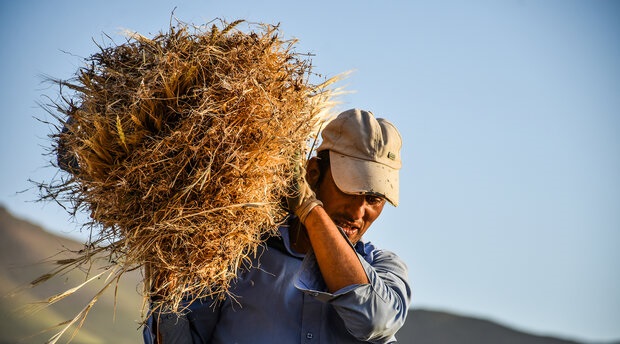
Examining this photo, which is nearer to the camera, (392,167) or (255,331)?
(255,331)

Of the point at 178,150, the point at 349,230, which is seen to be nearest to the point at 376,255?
the point at 349,230

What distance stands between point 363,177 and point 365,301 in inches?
18.6

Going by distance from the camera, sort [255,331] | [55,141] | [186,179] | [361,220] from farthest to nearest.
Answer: [361,220]
[255,331]
[55,141]
[186,179]

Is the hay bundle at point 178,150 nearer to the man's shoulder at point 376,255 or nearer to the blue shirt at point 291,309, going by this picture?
the blue shirt at point 291,309

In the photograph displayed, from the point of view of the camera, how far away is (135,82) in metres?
2.15

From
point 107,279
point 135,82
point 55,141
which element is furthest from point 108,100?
point 107,279

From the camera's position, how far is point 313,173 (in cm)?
281

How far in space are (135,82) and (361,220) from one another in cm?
100

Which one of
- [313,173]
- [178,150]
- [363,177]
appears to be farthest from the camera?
[313,173]

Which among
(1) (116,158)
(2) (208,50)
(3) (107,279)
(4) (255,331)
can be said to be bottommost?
(4) (255,331)

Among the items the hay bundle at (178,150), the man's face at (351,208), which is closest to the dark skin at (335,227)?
the man's face at (351,208)

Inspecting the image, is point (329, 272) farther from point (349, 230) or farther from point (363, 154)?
point (363, 154)

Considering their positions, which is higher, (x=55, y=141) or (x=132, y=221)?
(x=55, y=141)

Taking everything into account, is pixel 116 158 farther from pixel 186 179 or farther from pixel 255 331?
pixel 255 331
